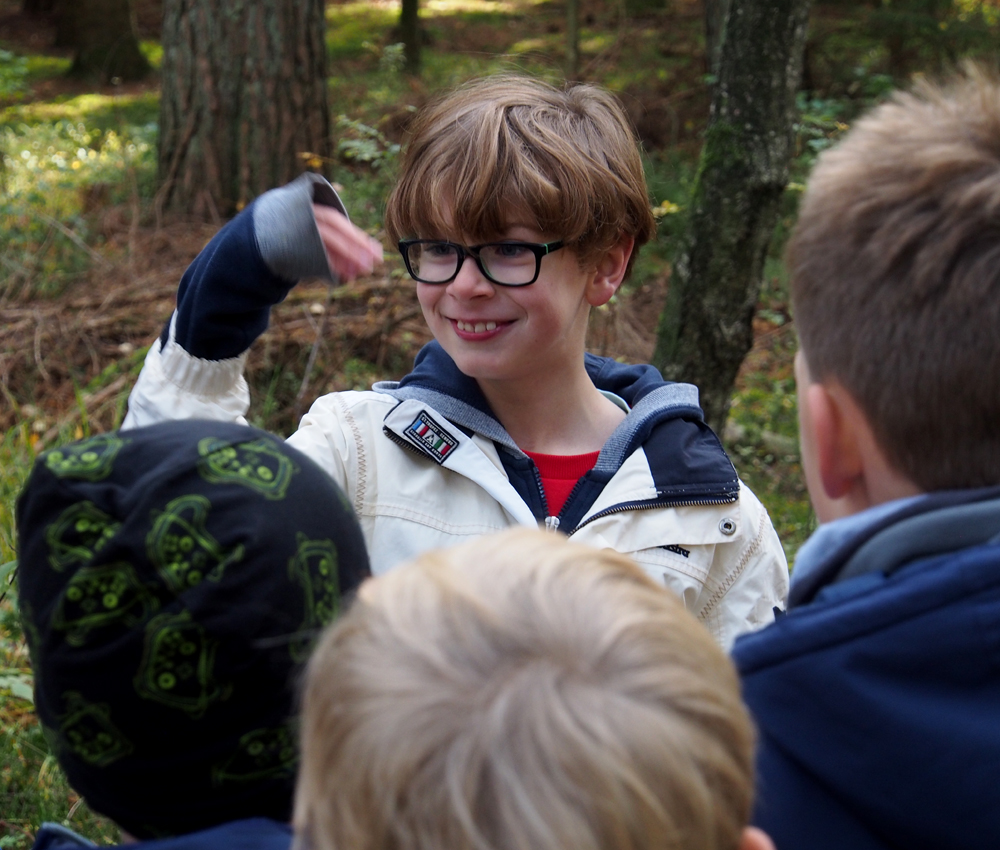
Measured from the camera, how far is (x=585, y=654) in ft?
2.80

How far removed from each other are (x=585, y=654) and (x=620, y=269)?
1.59 m

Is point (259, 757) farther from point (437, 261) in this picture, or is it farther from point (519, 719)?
point (437, 261)

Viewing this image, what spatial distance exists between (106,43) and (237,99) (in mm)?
10939

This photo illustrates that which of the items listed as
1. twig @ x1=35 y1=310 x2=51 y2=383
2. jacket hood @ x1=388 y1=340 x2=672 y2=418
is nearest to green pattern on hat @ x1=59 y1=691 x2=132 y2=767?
jacket hood @ x1=388 y1=340 x2=672 y2=418

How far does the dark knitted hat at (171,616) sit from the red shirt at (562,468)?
1030mm

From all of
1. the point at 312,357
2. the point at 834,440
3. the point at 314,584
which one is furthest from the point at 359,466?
the point at 312,357

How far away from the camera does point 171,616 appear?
108 cm

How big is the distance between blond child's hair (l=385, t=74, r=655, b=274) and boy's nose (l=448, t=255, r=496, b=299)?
58 mm

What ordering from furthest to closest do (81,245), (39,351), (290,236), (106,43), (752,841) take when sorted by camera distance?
(106,43) < (81,245) < (39,351) < (290,236) < (752,841)

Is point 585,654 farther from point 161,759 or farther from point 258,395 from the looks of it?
point 258,395

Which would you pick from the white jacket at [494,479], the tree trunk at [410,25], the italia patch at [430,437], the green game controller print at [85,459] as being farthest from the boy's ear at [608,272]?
the tree trunk at [410,25]

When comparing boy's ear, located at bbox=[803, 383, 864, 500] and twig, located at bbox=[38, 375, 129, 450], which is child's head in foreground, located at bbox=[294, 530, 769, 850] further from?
twig, located at bbox=[38, 375, 129, 450]

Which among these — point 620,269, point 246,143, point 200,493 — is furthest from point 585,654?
point 246,143

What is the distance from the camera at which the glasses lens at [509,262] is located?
2062mm
